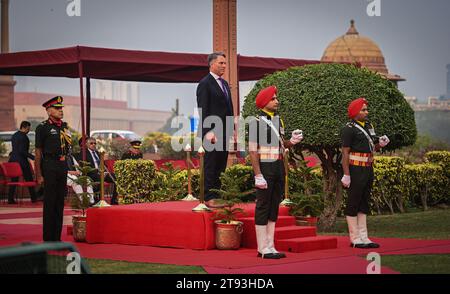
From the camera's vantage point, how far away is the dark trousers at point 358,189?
1195cm

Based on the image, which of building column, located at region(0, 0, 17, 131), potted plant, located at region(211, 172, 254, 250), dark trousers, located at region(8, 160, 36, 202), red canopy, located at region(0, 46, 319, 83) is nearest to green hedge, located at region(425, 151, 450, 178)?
red canopy, located at region(0, 46, 319, 83)

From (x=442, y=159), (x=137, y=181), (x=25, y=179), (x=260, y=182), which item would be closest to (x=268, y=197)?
(x=260, y=182)

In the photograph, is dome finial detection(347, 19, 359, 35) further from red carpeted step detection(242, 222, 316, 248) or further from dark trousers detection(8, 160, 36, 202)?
red carpeted step detection(242, 222, 316, 248)

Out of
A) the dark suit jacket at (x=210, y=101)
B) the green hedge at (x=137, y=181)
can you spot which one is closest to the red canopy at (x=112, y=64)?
the green hedge at (x=137, y=181)

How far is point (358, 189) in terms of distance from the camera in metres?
11.9

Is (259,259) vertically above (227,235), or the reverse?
(227,235)

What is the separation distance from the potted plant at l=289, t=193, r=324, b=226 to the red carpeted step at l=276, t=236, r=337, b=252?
3.42 ft

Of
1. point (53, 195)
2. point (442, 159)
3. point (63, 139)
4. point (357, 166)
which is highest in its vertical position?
point (63, 139)

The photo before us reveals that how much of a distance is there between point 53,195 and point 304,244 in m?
3.18

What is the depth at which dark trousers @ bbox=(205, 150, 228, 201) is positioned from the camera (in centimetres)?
1221

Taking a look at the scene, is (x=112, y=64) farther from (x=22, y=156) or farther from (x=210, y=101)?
(x=210, y=101)

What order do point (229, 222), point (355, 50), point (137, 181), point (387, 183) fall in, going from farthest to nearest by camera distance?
point (355, 50), point (387, 183), point (137, 181), point (229, 222)
